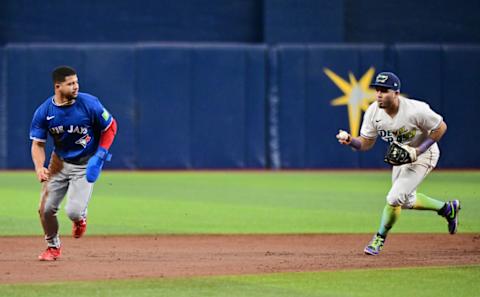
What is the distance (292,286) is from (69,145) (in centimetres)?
276

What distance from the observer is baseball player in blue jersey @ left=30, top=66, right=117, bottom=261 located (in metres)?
9.52

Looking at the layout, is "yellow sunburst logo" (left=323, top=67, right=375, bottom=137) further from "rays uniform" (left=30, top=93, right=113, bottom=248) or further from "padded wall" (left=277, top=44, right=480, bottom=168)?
"rays uniform" (left=30, top=93, right=113, bottom=248)

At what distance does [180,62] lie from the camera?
75.2 feet

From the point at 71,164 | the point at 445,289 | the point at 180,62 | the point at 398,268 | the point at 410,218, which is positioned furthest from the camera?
the point at 180,62

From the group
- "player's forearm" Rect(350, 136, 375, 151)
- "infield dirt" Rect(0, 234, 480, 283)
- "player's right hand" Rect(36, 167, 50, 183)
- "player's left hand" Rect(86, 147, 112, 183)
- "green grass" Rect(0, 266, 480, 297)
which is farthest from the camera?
"player's forearm" Rect(350, 136, 375, 151)

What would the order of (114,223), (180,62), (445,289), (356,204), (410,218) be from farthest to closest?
(180,62) → (356,204) → (410,218) → (114,223) → (445,289)

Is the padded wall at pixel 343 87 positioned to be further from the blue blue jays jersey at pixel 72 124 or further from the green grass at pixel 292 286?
the green grass at pixel 292 286

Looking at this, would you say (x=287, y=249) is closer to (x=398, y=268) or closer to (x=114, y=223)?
(x=398, y=268)

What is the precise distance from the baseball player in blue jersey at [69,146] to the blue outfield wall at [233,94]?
13087 millimetres

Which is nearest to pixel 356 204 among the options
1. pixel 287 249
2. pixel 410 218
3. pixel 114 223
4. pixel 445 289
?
pixel 410 218

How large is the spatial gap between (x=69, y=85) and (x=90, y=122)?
41 cm

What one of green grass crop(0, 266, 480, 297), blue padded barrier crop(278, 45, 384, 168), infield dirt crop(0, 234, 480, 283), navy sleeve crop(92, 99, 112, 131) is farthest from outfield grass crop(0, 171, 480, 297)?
navy sleeve crop(92, 99, 112, 131)

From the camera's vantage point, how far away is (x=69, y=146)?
9781 millimetres

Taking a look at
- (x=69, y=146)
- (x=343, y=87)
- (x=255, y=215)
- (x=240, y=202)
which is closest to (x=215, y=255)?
(x=69, y=146)
